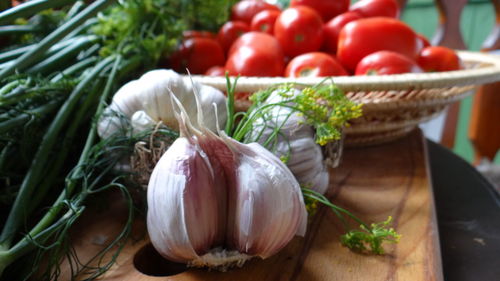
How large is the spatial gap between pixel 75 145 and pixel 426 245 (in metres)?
0.49

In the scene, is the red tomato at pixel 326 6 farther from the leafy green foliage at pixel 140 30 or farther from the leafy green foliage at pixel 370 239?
the leafy green foliage at pixel 370 239

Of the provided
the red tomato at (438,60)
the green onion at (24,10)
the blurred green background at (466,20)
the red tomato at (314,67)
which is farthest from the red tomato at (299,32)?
the blurred green background at (466,20)

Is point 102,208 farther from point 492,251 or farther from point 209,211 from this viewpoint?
point 492,251

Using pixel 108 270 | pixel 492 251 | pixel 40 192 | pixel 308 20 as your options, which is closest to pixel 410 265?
pixel 492 251

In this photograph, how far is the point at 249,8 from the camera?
1.01m

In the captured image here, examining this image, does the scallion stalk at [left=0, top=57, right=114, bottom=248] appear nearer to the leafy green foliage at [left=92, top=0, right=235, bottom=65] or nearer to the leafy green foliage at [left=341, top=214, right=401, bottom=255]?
the leafy green foliage at [left=92, top=0, right=235, bottom=65]

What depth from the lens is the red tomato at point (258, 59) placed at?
2.36 ft

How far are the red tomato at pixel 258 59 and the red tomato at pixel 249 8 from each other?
0.25m

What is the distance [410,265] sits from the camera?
1.29ft

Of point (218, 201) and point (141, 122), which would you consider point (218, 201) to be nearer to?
point (218, 201)

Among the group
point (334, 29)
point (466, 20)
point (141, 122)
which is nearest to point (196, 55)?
point (334, 29)

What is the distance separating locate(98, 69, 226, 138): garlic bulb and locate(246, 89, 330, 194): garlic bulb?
8 cm

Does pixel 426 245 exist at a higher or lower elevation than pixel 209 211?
lower

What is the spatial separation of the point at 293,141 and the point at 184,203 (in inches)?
6.7
